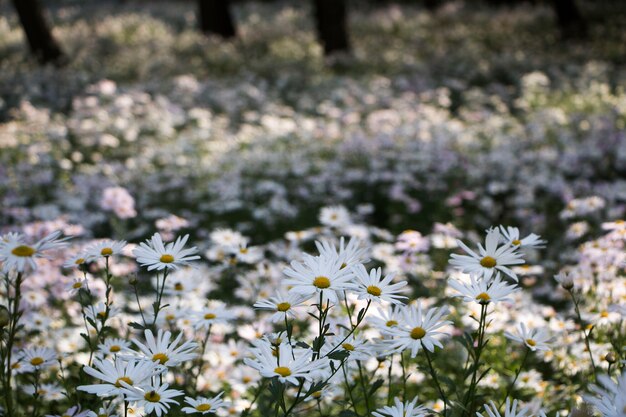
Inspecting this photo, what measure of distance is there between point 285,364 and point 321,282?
0.21 m

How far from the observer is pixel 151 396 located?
1462 mm

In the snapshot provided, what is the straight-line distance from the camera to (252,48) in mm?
13734

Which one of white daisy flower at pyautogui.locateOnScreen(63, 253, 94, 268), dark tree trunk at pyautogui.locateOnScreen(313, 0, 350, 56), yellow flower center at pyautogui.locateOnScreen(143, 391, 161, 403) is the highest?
white daisy flower at pyautogui.locateOnScreen(63, 253, 94, 268)

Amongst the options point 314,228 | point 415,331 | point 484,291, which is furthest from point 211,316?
point 314,228

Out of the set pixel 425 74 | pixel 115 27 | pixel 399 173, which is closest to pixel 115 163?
pixel 399 173

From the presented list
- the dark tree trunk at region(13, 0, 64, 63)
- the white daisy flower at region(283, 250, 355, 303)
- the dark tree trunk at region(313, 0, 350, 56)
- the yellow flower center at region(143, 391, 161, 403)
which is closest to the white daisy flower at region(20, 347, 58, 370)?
the yellow flower center at region(143, 391, 161, 403)

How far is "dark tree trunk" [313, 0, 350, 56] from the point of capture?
12.4 metres

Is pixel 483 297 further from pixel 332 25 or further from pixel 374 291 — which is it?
pixel 332 25

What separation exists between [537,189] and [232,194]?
2.81m

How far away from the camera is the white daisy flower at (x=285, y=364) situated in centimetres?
138

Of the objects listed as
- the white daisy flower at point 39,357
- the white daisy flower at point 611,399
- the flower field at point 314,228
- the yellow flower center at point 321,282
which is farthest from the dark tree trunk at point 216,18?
the white daisy flower at point 611,399

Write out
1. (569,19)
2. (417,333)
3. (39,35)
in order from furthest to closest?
(569,19) → (39,35) → (417,333)

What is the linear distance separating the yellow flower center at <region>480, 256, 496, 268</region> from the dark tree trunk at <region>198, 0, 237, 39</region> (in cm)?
1389

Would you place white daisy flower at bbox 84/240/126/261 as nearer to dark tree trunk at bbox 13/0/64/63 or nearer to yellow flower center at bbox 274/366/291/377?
yellow flower center at bbox 274/366/291/377
